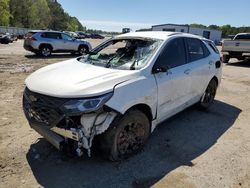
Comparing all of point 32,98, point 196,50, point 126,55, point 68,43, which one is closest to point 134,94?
point 126,55

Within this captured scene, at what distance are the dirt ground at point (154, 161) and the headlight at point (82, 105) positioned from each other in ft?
3.01

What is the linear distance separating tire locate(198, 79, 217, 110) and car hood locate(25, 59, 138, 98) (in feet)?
9.16

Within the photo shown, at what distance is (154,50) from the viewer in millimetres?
4547

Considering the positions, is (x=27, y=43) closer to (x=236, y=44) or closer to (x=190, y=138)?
(x=236, y=44)

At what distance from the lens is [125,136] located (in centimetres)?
394

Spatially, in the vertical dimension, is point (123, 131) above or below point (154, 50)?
below

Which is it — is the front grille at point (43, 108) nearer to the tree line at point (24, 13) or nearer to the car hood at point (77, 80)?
the car hood at point (77, 80)

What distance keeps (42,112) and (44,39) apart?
15.7 meters

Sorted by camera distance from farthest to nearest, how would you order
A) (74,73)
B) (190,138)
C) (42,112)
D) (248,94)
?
(248,94) → (190,138) → (74,73) → (42,112)

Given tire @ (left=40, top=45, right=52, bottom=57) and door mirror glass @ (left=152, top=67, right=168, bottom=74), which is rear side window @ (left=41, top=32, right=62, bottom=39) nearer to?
tire @ (left=40, top=45, right=52, bottom=57)

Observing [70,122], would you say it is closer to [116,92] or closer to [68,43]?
[116,92]

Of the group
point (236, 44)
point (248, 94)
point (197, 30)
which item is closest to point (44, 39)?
point (236, 44)

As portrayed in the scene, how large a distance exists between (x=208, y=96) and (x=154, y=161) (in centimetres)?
300

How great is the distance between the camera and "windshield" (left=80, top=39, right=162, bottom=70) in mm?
4395
